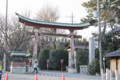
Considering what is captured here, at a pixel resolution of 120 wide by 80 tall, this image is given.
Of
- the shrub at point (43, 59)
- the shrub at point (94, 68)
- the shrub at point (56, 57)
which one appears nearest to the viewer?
the shrub at point (94, 68)

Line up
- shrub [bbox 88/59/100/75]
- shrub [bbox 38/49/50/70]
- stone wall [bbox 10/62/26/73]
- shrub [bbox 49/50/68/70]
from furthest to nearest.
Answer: shrub [bbox 38/49/50/70] → shrub [bbox 49/50/68/70] → stone wall [bbox 10/62/26/73] → shrub [bbox 88/59/100/75]

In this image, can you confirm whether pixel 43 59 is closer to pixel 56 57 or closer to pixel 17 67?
pixel 56 57

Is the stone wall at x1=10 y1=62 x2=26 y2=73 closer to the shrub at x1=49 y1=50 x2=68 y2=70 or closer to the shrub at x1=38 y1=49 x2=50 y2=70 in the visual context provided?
the shrub at x1=49 y1=50 x2=68 y2=70

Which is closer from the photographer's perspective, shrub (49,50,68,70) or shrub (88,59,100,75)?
shrub (88,59,100,75)

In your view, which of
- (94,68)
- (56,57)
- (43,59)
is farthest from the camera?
(43,59)

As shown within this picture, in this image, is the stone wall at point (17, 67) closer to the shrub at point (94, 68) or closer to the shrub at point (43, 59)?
the shrub at point (94, 68)

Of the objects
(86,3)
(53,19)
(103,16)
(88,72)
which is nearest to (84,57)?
(88,72)

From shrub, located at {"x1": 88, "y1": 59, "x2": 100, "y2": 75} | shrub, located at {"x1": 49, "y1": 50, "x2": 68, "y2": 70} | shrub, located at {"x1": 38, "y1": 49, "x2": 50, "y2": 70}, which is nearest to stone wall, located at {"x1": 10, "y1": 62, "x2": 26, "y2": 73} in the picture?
shrub, located at {"x1": 88, "y1": 59, "x2": 100, "y2": 75}

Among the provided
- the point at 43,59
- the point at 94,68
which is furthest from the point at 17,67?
the point at 43,59

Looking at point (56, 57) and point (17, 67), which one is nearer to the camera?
point (17, 67)

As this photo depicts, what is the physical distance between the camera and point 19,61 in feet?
95.2

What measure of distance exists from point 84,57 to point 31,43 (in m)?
23.0

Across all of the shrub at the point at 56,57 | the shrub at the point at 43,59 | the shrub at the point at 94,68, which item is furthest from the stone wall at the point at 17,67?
the shrub at the point at 43,59

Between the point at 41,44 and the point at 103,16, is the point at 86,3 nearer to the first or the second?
the point at 103,16
